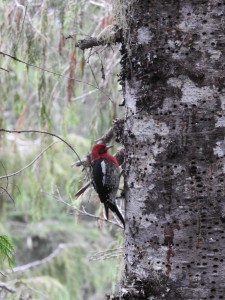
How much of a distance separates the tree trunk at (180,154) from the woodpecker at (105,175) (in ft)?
2.88

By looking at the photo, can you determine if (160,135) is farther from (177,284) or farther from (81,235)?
(81,235)

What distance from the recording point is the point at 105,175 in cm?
321

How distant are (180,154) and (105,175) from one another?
118 cm

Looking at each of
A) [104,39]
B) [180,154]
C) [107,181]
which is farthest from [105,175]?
[180,154]

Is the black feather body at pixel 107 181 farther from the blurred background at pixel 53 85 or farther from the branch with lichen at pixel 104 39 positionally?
the branch with lichen at pixel 104 39

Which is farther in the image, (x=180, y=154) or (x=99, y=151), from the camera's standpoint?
(x=99, y=151)

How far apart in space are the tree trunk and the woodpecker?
0.88 meters

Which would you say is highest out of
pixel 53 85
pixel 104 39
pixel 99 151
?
pixel 104 39

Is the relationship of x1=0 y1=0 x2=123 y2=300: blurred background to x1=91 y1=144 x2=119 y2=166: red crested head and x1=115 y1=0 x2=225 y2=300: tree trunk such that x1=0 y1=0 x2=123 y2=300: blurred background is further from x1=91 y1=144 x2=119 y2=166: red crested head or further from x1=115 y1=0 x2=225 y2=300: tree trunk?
x1=115 y1=0 x2=225 y2=300: tree trunk

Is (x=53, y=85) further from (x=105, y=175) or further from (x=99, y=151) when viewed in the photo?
(x=105, y=175)

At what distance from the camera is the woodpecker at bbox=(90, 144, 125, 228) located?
10.2ft

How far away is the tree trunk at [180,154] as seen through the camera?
6.70 feet

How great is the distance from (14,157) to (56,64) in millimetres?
2648

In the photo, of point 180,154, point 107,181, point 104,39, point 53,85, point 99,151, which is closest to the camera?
point 180,154
